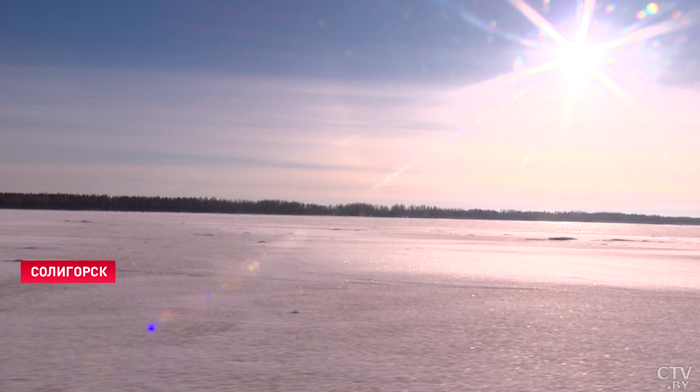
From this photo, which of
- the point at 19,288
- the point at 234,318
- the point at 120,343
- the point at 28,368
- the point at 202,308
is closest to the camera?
the point at 28,368

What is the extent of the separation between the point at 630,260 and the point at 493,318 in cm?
1379

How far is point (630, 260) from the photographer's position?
20297 millimetres

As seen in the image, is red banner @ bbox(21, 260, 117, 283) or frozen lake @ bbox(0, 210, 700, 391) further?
red banner @ bbox(21, 260, 117, 283)

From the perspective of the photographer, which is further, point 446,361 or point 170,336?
point 170,336

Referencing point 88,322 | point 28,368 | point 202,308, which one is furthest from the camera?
point 202,308

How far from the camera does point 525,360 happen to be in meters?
6.42

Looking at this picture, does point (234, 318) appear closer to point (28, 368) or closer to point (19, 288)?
point (28, 368)

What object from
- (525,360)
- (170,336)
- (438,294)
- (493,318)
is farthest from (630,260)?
(170,336)

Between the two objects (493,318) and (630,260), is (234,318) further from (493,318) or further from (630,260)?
(630,260)

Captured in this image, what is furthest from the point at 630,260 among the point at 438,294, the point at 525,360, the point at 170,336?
the point at 170,336

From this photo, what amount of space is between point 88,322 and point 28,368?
219 cm

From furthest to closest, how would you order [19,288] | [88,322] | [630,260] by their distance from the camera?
[630,260]
[19,288]
[88,322]

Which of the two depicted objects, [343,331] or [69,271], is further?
[69,271]

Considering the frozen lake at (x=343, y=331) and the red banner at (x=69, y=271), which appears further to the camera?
the red banner at (x=69, y=271)
